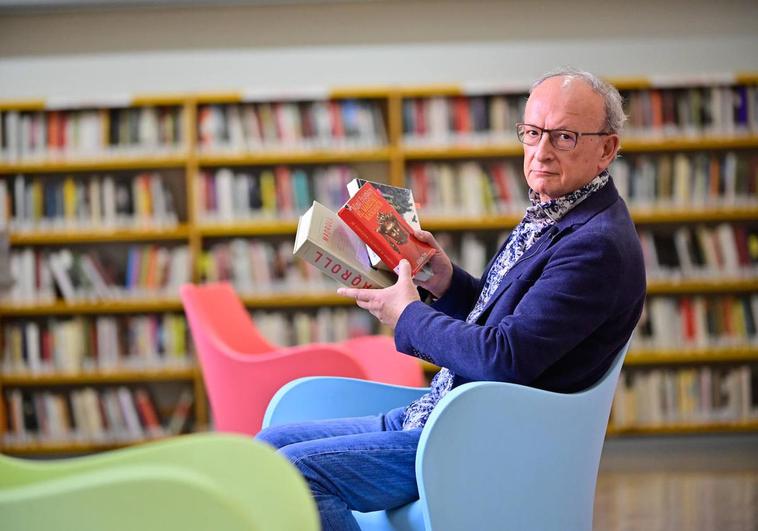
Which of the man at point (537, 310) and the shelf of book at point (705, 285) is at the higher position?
the man at point (537, 310)

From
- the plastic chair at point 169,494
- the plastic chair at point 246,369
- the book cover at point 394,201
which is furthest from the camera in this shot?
the plastic chair at point 246,369

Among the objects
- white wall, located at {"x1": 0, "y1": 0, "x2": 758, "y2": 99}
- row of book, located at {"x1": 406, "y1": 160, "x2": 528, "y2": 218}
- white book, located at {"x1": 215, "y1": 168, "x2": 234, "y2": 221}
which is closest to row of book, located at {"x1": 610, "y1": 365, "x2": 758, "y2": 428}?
row of book, located at {"x1": 406, "y1": 160, "x2": 528, "y2": 218}

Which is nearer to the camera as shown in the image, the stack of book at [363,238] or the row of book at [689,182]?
the stack of book at [363,238]

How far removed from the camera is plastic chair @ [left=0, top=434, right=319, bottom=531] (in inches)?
34.1

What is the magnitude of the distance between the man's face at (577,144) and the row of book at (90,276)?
3.47 meters

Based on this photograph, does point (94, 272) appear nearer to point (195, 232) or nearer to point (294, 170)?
point (195, 232)

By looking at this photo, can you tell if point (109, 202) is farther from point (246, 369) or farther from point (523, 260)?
point (523, 260)

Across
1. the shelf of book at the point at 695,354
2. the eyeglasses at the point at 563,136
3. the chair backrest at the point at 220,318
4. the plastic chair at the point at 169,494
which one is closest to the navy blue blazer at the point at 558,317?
the eyeglasses at the point at 563,136

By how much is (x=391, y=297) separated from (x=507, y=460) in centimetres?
40

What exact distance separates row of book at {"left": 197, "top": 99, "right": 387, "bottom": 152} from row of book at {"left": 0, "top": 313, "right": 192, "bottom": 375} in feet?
3.33

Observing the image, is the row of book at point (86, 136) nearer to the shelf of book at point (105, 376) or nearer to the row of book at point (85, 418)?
the shelf of book at point (105, 376)

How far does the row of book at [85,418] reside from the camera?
5.09 meters

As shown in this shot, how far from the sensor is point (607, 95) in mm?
1931

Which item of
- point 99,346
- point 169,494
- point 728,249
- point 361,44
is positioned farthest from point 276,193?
point 169,494
